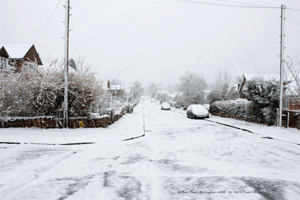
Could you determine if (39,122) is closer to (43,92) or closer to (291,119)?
(43,92)

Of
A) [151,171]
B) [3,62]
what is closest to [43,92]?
[151,171]

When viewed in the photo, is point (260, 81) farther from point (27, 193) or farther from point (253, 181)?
point (27, 193)

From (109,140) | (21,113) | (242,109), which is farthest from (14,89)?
(242,109)

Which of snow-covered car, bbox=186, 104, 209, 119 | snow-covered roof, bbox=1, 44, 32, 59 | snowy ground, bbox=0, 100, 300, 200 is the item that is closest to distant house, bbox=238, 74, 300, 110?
snow-covered car, bbox=186, 104, 209, 119

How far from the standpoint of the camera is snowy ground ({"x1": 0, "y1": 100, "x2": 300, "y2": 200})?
167 inches

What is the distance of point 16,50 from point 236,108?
1276 inches

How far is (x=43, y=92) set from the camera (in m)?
12.5

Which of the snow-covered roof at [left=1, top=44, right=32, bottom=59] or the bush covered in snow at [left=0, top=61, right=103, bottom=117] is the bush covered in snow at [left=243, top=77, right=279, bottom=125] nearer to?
the bush covered in snow at [left=0, top=61, right=103, bottom=117]

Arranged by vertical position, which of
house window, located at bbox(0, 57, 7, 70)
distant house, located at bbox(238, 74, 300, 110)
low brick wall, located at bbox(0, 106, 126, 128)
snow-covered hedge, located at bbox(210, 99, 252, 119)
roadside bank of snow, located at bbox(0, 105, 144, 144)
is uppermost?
house window, located at bbox(0, 57, 7, 70)

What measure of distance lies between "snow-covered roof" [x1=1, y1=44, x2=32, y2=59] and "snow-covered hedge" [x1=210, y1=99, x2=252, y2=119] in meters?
29.1

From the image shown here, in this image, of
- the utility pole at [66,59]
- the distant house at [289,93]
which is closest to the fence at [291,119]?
the distant house at [289,93]

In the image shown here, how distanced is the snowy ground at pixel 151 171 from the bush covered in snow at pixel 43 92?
173 inches

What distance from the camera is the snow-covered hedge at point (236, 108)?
17859 millimetres

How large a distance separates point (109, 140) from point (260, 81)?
12.4 m
